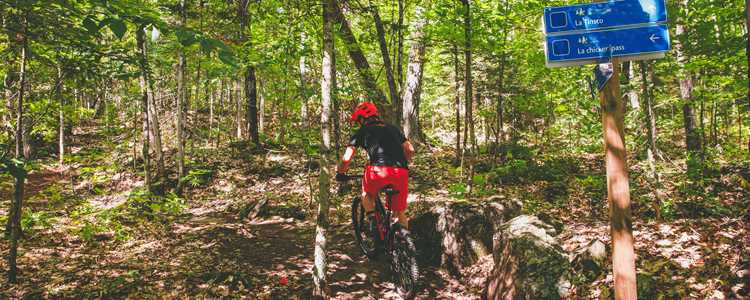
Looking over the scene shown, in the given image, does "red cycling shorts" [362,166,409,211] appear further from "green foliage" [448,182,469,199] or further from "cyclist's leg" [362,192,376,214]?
"green foliage" [448,182,469,199]

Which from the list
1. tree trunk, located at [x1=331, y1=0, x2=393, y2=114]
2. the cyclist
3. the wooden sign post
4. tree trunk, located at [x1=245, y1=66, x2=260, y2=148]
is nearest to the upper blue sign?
the wooden sign post

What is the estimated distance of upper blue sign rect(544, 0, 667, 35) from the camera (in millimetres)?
2896

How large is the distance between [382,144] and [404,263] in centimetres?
173

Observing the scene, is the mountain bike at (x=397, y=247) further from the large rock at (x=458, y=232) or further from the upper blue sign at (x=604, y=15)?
the upper blue sign at (x=604, y=15)

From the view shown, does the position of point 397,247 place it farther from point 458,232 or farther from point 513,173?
point 513,173

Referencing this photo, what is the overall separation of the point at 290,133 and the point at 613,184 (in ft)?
25.4

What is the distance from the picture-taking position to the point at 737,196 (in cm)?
702

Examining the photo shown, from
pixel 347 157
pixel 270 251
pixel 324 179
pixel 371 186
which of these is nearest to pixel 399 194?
pixel 371 186

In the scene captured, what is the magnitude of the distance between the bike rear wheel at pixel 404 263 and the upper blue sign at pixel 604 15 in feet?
11.1

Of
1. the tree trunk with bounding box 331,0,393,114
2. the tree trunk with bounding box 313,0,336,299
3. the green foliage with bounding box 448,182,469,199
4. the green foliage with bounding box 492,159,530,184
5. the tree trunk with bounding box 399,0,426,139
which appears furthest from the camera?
the tree trunk with bounding box 399,0,426,139

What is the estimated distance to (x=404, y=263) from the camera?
5.48 meters

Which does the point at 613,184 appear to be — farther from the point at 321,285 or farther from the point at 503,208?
the point at 503,208

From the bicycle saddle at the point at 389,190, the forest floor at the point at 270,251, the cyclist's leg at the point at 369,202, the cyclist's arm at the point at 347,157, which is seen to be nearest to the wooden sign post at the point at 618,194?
the forest floor at the point at 270,251

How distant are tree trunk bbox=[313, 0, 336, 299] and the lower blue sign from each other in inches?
116
